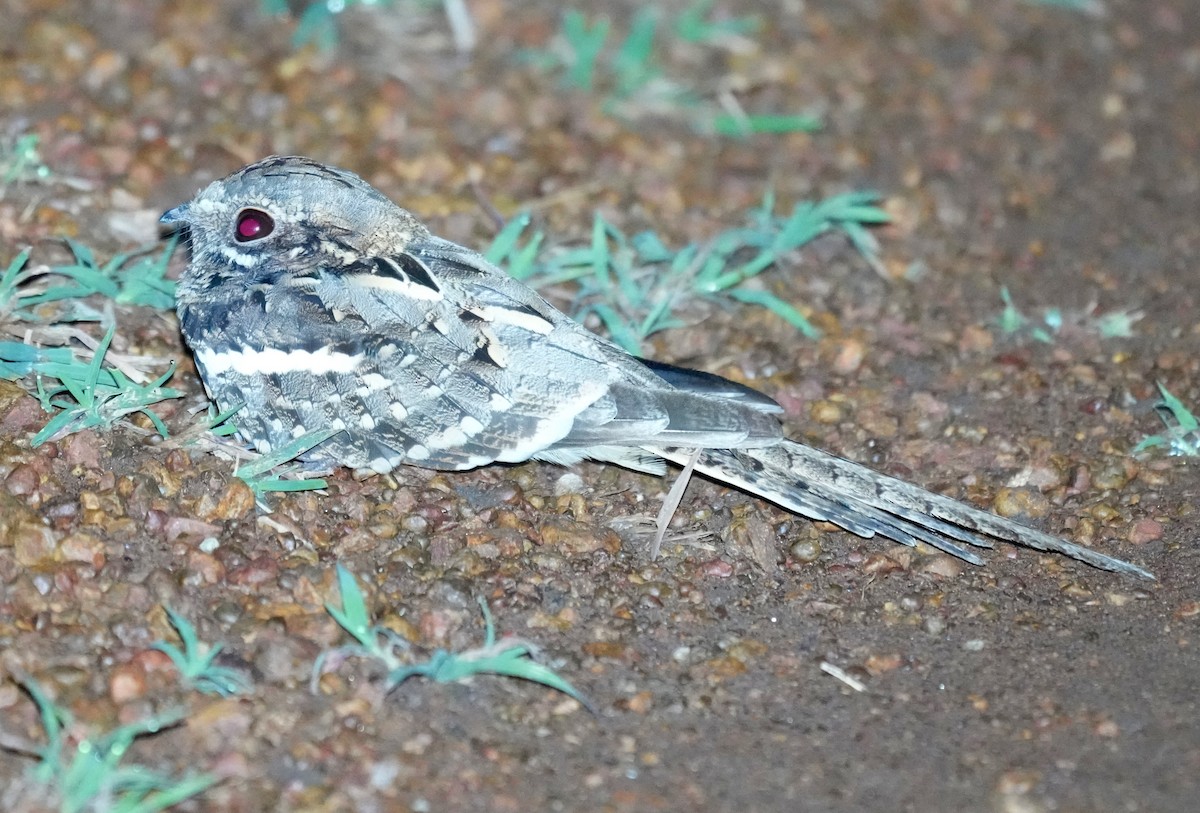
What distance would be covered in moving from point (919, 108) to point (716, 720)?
10.5ft

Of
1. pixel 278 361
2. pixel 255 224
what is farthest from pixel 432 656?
pixel 255 224

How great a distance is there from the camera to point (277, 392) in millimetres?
3488

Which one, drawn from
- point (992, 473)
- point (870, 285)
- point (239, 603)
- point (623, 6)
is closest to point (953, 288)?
point (870, 285)

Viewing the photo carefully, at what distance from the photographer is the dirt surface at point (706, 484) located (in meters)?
2.89

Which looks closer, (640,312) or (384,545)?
(384,545)

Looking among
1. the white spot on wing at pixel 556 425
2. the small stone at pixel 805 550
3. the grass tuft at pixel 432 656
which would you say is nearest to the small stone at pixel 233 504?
the grass tuft at pixel 432 656

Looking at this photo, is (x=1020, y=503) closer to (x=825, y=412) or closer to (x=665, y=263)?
(x=825, y=412)

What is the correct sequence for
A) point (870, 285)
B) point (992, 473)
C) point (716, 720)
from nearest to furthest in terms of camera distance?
point (716, 720) < point (992, 473) < point (870, 285)

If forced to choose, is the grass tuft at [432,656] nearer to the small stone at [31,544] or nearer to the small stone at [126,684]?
the small stone at [126,684]

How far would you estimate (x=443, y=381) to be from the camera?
3.41 m

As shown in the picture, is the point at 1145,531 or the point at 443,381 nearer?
the point at 443,381

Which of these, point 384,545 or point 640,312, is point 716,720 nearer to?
point 384,545

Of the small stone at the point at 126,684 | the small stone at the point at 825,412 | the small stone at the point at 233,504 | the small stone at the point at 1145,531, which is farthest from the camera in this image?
the small stone at the point at 825,412

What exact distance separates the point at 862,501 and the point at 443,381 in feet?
3.65
